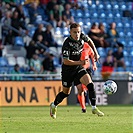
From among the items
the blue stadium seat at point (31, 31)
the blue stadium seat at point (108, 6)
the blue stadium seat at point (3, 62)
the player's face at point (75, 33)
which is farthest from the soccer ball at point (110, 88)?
the blue stadium seat at point (108, 6)

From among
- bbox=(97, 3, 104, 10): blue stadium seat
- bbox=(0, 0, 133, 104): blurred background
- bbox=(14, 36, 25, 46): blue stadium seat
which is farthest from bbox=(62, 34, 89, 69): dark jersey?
bbox=(97, 3, 104, 10): blue stadium seat

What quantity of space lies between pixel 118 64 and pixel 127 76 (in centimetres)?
194

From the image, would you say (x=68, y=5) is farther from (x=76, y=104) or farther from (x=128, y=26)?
(x=76, y=104)

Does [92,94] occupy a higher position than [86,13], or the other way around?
[86,13]

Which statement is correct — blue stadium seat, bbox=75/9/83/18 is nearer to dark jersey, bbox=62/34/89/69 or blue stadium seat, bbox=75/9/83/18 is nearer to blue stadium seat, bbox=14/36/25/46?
blue stadium seat, bbox=14/36/25/46

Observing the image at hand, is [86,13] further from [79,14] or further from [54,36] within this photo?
[54,36]

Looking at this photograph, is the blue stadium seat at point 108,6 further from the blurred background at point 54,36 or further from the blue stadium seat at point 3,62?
the blue stadium seat at point 3,62

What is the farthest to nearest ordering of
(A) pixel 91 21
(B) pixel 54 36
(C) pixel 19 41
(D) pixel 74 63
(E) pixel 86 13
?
(E) pixel 86 13 → (A) pixel 91 21 → (B) pixel 54 36 → (C) pixel 19 41 → (D) pixel 74 63

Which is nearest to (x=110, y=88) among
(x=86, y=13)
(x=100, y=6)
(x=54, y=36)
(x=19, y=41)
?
(x=19, y=41)

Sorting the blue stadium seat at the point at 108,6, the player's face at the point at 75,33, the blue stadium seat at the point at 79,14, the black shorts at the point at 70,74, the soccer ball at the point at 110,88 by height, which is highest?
the blue stadium seat at the point at 108,6

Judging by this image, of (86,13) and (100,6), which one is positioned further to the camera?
(100,6)

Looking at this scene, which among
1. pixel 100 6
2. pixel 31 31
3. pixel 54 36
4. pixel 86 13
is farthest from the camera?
pixel 100 6

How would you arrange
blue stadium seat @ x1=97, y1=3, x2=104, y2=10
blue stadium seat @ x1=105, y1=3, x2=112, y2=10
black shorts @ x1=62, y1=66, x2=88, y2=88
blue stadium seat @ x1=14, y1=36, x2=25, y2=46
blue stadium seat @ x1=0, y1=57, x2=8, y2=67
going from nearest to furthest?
black shorts @ x1=62, y1=66, x2=88, y2=88 → blue stadium seat @ x1=0, y1=57, x2=8, y2=67 → blue stadium seat @ x1=14, y1=36, x2=25, y2=46 → blue stadium seat @ x1=97, y1=3, x2=104, y2=10 → blue stadium seat @ x1=105, y1=3, x2=112, y2=10

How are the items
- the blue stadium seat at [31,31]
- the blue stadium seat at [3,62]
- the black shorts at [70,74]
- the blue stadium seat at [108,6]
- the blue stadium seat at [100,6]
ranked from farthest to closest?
the blue stadium seat at [108,6]
the blue stadium seat at [100,6]
the blue stadium seat at [31,31]
the blue stadium seat at [3,62]
the black shorts at [70,74]
